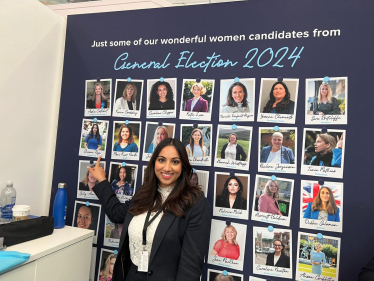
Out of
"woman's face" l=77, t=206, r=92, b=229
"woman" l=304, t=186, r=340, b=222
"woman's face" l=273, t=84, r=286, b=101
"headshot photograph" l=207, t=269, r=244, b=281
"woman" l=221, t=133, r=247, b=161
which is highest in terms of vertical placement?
"woman's face" l=273, t=84, r=286, b=101

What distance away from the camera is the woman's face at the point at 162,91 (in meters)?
1.97

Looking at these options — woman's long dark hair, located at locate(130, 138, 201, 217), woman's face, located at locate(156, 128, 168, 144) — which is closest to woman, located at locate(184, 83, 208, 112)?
woman's face, located at locate(156, 128, 168, 144)

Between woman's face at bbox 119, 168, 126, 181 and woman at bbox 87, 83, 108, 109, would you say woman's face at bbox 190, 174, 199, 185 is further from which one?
woman at bbox 87, 83, 108, 109

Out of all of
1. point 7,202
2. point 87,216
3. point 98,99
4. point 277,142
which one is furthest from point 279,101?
point 7,202

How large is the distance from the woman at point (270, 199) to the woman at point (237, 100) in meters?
0.51

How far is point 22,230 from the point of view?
1.55 m

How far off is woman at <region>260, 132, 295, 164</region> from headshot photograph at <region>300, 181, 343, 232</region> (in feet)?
0.58

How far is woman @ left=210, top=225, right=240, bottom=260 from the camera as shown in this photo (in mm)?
1772

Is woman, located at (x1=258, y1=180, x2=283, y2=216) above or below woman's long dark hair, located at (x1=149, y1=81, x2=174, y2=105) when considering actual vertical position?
below

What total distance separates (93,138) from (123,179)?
409mm

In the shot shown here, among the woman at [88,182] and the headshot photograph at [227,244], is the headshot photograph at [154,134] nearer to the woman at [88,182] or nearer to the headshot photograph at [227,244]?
the woman at [88,182]

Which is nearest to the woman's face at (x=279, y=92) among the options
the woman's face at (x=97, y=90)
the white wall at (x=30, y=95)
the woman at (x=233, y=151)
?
the woman at (x=233, y=151)

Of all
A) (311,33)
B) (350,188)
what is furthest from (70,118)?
(350,188)

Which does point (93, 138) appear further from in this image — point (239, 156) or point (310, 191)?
point (310, 191)
